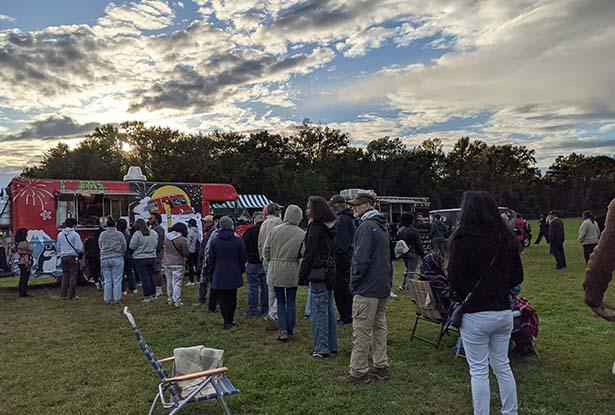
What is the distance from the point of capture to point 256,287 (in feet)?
27.2

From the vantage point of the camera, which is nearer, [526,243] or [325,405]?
[325,405]

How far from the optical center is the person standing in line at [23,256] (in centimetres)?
1063

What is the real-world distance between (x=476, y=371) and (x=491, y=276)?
2.25ft

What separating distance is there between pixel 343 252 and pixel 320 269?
1.54 meters

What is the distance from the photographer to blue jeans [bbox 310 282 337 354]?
5723 millimetres

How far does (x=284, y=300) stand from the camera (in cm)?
659

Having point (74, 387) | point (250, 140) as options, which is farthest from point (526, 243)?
point (250, 140)

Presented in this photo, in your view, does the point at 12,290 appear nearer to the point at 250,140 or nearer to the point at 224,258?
the point at 224,258

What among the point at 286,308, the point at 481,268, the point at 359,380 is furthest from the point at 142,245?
the point at 481,268

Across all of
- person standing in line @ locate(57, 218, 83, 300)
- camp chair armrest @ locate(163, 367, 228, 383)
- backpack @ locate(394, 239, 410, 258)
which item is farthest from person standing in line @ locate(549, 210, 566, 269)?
camp chair armrest @ locate(163, 367, 228, 383)

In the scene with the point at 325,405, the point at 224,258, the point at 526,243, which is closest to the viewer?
the point at 325,405

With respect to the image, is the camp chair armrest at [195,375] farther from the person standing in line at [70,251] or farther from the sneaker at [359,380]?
the person standing in line at [70,251]

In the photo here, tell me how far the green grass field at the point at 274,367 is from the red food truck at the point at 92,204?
331 cm

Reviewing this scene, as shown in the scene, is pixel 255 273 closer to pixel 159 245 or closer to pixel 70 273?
pixel 159 245
